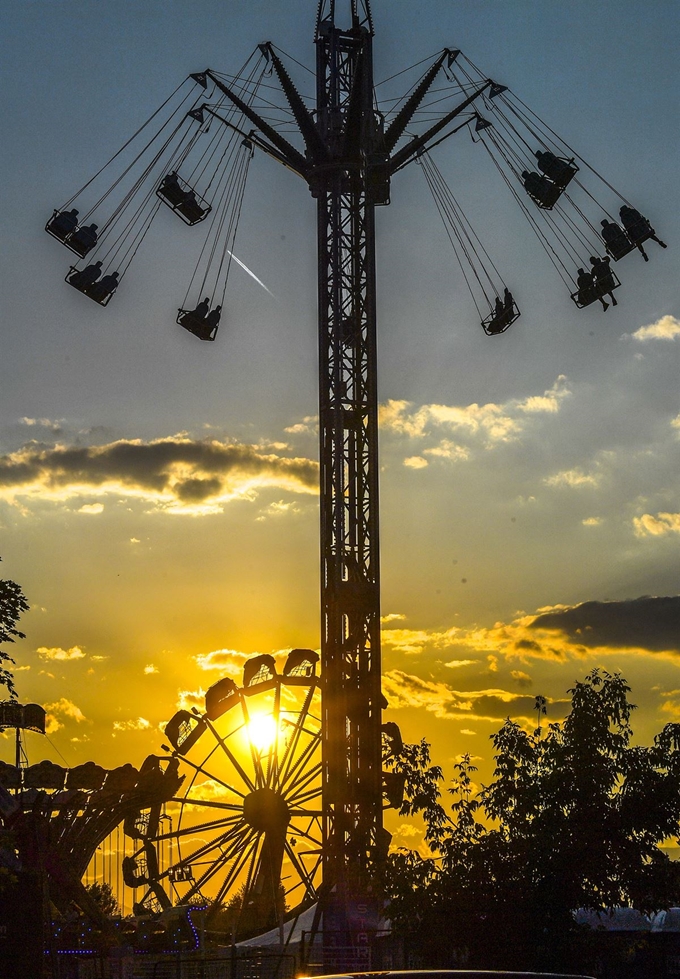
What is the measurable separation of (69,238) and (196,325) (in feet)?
16.2

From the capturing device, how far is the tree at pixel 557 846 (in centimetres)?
2420

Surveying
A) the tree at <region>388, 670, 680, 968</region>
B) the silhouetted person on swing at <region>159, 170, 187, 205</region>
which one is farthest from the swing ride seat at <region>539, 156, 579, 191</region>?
the tree at <region>388, 670, 680, 968</region>

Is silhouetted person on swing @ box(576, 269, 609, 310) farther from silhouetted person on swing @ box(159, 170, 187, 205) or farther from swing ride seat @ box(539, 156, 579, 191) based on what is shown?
silhouetted person on swing @ box(159, 170, 187, 205)

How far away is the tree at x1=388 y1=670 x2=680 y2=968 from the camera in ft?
79.4

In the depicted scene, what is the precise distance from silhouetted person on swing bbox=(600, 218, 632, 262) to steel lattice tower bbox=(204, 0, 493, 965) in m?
7.74

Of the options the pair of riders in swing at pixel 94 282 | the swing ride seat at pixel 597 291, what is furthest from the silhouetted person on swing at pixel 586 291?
the pair of riders in swing at pixel 94 282

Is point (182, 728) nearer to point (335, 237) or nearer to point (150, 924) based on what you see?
A: point (150, 924)

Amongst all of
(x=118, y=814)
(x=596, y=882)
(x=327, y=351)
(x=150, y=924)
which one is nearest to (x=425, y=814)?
(x=596, y=882)

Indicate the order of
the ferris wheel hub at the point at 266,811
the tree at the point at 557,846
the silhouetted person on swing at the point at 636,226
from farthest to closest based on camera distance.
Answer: the ferris wheel hub at the point at 266,811, the silhouetted person on swing at the point at 636,226, the tree at the point at 557,846

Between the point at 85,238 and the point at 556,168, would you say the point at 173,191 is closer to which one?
the point at 85,238

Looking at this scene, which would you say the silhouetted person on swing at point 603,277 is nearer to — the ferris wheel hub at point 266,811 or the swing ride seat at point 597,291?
the swing ride seat at point 597,291

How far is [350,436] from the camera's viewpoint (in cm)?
4778

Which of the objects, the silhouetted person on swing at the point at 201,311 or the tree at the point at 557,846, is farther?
the silhouetted person on swing at the point at 201,311

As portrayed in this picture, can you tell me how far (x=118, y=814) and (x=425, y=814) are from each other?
3734cm
